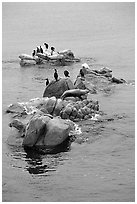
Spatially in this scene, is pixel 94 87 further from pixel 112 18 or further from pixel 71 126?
pixel 112 18

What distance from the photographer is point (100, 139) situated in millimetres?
29547

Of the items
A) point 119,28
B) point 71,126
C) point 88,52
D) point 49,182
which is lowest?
point 49,182

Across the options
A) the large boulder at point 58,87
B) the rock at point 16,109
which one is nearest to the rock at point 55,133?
the rock at point 16,109

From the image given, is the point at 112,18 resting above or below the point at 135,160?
above

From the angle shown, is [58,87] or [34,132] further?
[58,87]

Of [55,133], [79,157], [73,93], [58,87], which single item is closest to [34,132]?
[55,133]

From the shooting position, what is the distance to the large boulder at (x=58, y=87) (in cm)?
3928

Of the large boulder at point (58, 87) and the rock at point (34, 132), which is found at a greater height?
the large boulder at point (58, 87)

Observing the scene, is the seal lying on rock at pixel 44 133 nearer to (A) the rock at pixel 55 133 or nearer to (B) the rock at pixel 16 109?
(A) the rock at pixel 55 133

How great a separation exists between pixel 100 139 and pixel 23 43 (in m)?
55.8

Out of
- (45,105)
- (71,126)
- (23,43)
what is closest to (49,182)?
(71,126)

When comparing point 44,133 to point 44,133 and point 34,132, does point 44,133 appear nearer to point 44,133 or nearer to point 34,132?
point 44,133

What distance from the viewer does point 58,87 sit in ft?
129

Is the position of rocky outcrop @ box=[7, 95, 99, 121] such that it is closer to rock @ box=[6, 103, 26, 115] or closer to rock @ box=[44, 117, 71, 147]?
rock @ box=[6, 103, 26, 115]
